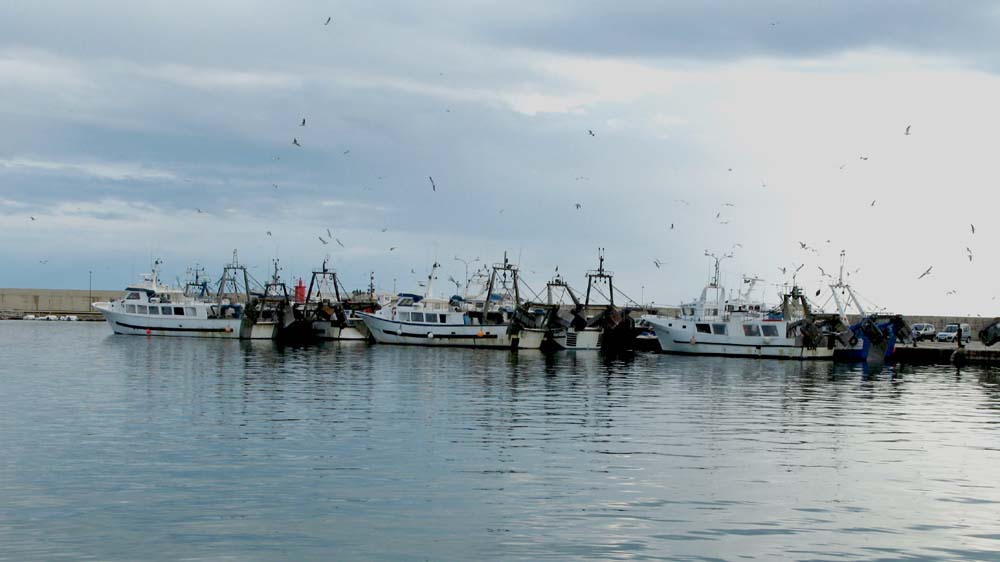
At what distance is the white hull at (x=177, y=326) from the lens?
97438mm

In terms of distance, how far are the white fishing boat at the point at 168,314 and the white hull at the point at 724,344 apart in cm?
3842

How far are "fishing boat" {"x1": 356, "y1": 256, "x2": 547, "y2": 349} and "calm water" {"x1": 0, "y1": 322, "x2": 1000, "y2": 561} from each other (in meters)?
42.7

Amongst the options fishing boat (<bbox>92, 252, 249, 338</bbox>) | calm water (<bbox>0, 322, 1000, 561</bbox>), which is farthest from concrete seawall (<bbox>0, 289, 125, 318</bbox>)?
calm water (<bbox>0, 322, 1000, 561</bbox>)

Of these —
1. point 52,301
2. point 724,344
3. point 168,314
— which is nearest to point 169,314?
point 168,314

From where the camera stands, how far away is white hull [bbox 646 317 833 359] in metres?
81.1

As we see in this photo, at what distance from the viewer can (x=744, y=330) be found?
83.2 m

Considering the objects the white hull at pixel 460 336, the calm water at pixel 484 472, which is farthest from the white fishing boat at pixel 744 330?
the calm water at pixel 484 472

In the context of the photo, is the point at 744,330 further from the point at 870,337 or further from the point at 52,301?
the point at 52,301

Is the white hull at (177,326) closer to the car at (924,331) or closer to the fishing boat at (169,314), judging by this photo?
the fishing boat at (169,314)

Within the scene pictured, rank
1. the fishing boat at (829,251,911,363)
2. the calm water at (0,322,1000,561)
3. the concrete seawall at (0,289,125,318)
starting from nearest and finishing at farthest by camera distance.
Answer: the calm water at (0,322,1000,561), the fishing boat at (829,251,911,363), the concrete seawall at (0,289,125,318)

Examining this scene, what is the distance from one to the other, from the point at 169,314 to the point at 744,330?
52.4 metres

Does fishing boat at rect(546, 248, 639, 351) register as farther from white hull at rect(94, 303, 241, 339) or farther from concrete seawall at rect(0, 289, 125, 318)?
concrete seawall at rect(0, 289, 125, 318)

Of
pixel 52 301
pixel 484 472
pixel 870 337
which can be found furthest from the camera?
pixel 52 301

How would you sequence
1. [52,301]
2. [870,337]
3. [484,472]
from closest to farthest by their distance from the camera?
[484,472]
[870,337]
[52,301]
